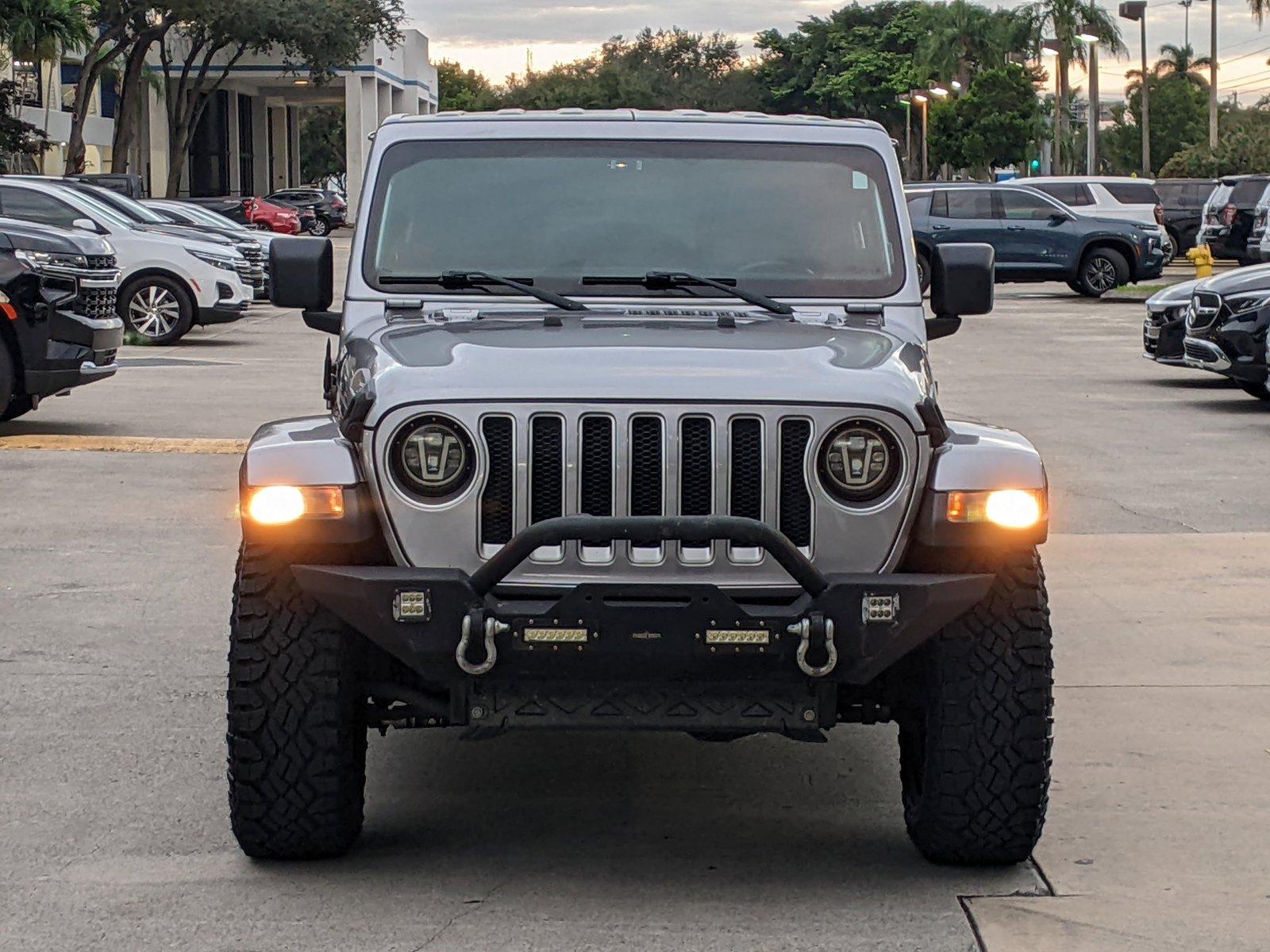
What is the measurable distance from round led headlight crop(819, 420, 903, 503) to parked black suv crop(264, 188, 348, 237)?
2228 inches

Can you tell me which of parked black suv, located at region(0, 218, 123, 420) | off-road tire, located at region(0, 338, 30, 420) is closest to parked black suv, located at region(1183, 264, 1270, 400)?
parked black suv, located at region(0, 218, 123, 420)

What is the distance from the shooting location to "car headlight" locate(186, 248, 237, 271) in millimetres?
22297

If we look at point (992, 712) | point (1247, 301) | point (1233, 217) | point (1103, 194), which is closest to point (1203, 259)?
point (1233, 217)

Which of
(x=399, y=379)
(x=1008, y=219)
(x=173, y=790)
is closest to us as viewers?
(x=399, y=379)

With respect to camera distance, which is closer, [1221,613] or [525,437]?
[525,437]

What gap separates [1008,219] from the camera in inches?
1222

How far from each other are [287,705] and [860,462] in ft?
4.77

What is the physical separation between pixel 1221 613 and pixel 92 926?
5215 mm

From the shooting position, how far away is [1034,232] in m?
31.0

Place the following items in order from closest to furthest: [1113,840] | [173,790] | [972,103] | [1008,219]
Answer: [1113,840], [173,790], [1008,219], [972,103]

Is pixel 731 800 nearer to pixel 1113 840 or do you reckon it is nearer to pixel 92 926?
pixel 1113 840

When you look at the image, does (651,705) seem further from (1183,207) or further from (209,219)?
(1183,207)

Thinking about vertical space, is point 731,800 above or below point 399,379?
below

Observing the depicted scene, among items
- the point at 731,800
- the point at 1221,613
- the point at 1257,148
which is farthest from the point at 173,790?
the point at 1257,148
